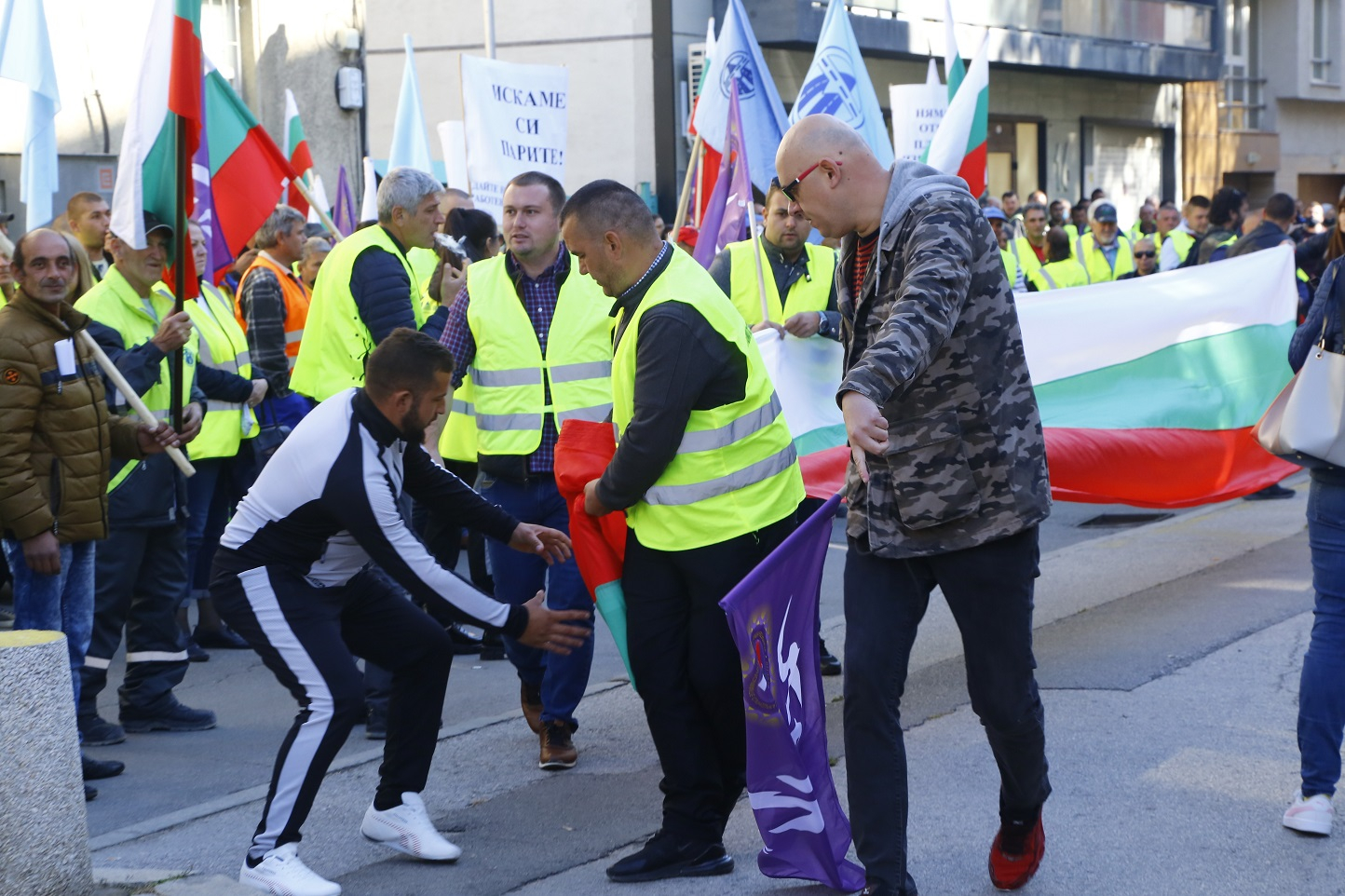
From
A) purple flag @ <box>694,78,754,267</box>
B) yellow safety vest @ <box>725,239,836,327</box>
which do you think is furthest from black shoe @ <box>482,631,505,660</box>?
purple flag @ <box>694,78,754,267</box>

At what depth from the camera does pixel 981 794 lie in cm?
522

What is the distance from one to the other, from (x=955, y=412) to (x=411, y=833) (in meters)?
2.09

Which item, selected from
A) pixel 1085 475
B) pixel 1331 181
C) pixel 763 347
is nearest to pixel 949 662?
pixel 1085 475

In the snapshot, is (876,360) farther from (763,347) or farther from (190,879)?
(763,347)

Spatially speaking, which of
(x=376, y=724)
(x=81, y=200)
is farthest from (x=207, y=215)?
(x=376, y=724)

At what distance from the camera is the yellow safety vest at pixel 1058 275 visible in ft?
44.3

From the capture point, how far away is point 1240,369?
8609 mm

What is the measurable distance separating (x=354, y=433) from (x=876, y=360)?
169 cm

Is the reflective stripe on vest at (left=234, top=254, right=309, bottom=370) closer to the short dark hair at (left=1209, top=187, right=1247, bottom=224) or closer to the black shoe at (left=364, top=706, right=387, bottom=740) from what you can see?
the black shoe at (left=364, top=706, right=387, bottom=740)

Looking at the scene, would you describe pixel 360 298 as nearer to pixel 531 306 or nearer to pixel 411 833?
pixel 531 306

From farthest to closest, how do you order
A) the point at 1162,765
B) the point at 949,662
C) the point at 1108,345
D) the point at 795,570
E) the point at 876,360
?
1. the point at 1108,345
2. the point at 949,662
3. the point at 1162,765
4. the point at 795,570
5. the point at 876,360

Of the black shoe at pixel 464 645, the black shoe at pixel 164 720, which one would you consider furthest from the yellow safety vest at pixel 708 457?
the black shoe at pixel 464 645

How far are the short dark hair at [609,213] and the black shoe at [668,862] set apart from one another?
176 centimetres

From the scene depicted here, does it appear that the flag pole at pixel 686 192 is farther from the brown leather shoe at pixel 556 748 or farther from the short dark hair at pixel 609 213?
the short dark hair at pixel 609 213
